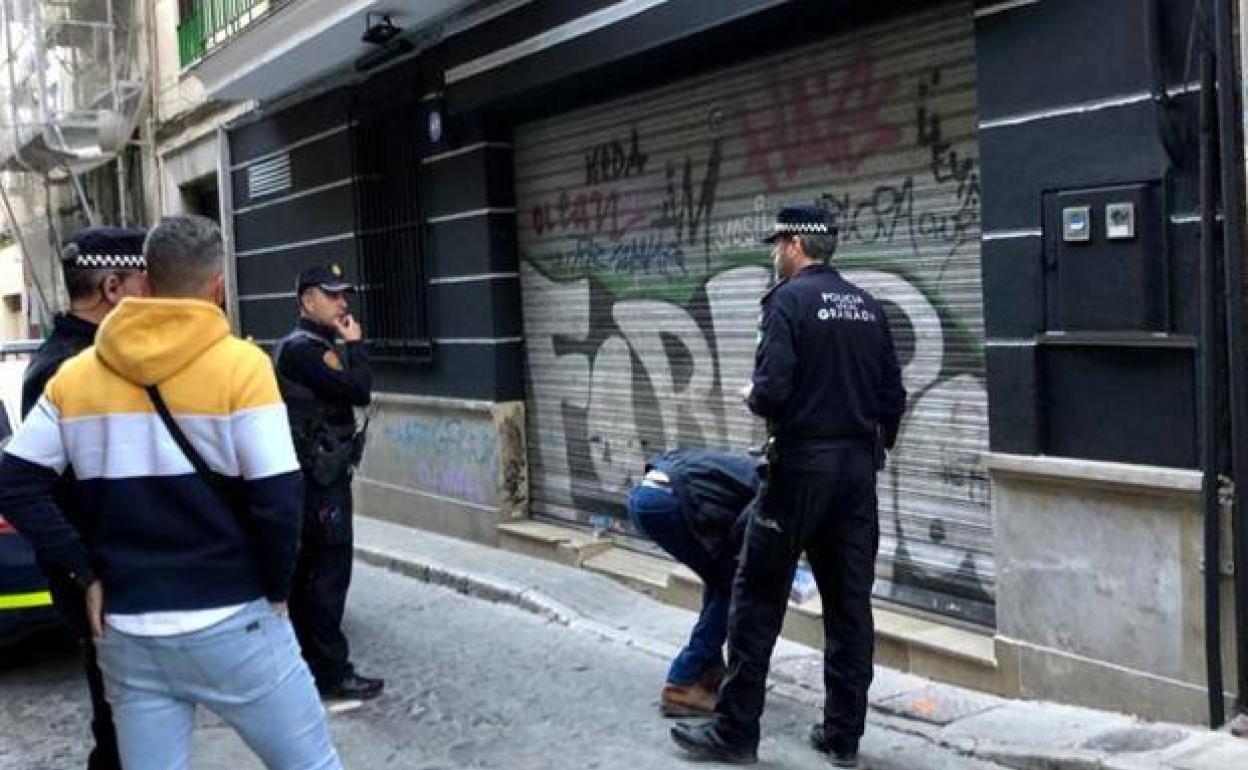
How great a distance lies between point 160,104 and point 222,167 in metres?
2.64

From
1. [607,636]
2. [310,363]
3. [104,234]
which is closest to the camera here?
[104,234]

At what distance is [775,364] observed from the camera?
15.1ft

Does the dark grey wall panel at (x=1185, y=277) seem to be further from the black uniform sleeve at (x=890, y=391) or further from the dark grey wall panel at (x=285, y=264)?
the dark grey wall panel at (x=285, y=264)

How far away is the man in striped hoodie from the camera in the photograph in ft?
10.2

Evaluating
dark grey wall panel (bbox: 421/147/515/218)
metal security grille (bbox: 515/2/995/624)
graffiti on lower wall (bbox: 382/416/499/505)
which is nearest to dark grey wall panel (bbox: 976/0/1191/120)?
metal security grille (bbox: 515/2/995/624)

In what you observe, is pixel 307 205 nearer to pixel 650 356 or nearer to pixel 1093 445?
pixel 650 356

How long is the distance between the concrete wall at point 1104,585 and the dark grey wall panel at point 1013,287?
1.77 ft

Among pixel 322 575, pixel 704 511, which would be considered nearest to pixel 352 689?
pixel 322 575

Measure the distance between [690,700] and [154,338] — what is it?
313 cm

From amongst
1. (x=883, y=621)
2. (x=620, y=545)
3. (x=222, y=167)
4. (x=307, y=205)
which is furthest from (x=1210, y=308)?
(x=222, y=167)

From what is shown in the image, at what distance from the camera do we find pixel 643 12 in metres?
7.19

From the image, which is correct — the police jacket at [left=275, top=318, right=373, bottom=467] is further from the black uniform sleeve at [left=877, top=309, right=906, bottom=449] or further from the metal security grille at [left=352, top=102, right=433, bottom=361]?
the metal security grille at [left=352, top=102, right=433, bottom=361]

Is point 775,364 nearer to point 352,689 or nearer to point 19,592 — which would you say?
point 352,689

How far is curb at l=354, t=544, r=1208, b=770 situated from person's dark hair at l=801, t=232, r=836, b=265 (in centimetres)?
190
